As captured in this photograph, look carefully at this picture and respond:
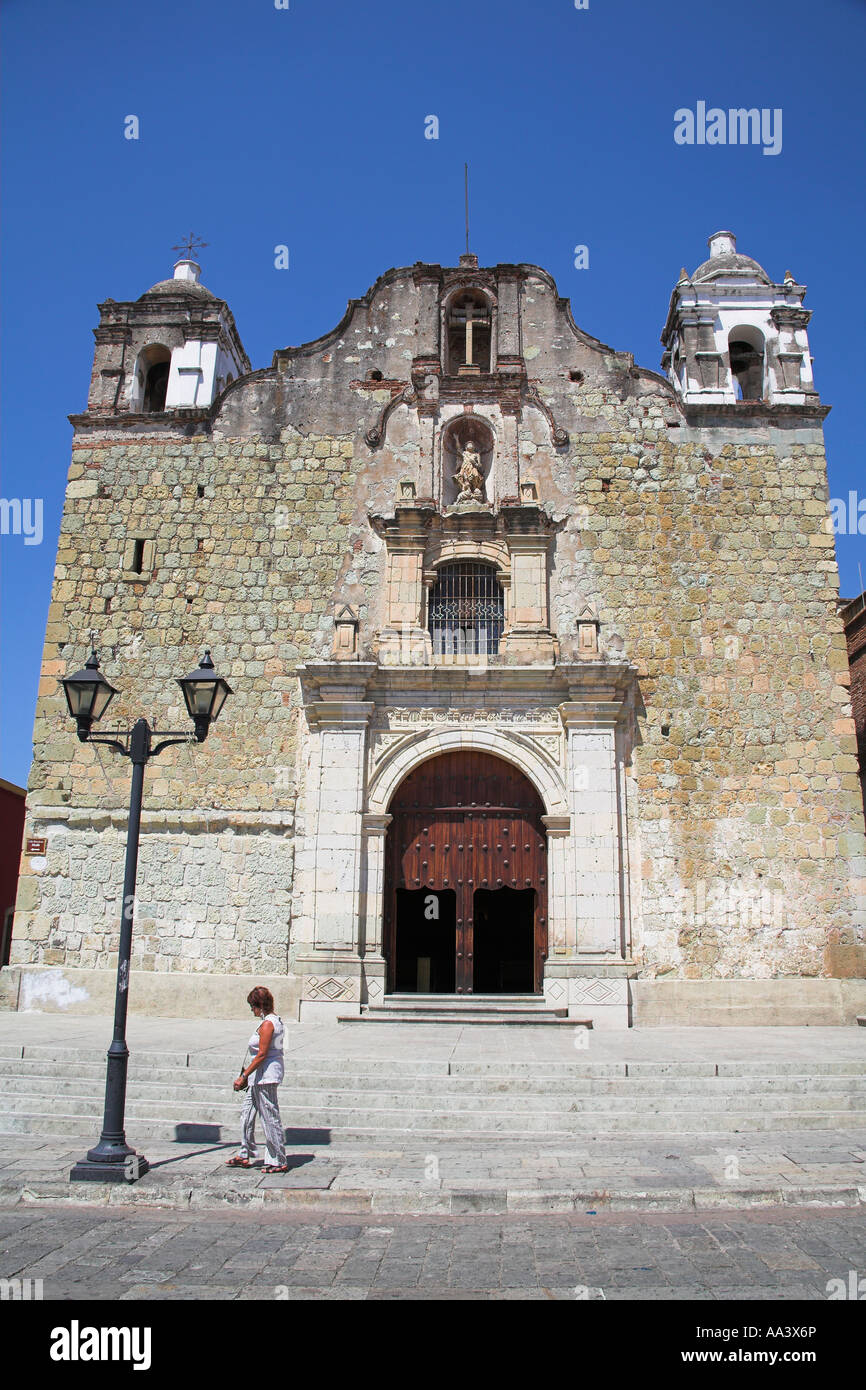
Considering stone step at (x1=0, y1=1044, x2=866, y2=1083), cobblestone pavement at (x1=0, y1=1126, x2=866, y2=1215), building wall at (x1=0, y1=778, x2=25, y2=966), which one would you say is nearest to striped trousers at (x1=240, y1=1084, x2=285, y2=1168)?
cobblestone pavement at (x1=0, y1=1126, x2=866, y2=1215)

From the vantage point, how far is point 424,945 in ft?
54.2

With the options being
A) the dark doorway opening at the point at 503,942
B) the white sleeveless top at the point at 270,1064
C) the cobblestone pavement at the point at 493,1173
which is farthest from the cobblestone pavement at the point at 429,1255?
the dark doorway opening at the point at 503,942

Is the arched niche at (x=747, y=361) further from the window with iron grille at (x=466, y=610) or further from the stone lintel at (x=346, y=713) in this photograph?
the stone lintel at (x=346, y=713)

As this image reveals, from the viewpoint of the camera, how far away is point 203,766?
13.5 m

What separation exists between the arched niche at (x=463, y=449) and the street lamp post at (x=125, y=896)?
751 centimetres

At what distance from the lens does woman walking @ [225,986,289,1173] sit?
6.53 m

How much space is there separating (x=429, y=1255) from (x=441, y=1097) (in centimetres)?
330

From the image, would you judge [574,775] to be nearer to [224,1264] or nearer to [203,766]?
[203,766]

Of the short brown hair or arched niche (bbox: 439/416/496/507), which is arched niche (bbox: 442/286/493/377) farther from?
the short brown hair

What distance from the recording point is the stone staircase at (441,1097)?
25.4ft

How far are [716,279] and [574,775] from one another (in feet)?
28.9

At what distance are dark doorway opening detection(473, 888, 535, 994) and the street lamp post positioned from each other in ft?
30.7
